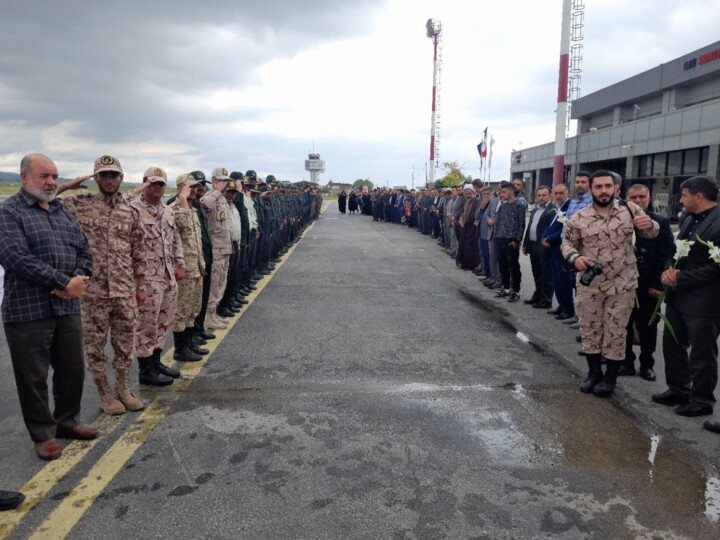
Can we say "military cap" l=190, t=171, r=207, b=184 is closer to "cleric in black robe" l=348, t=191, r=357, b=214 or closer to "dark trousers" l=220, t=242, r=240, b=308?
"dark trousers" l=220, t=242, r=240, b=308

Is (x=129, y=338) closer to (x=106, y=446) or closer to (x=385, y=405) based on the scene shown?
(x=106, y=446)

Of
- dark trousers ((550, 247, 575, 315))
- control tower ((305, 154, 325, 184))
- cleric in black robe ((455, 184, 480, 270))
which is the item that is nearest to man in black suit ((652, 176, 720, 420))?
dark trousers ((550, 247, 575, 315))

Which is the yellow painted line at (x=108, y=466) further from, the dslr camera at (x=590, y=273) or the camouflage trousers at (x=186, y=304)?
the dslr camera at (x=590, y=273)

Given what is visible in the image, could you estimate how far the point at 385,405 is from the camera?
4.09 metres

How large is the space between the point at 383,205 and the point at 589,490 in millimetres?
27155

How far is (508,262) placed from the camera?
336 inches

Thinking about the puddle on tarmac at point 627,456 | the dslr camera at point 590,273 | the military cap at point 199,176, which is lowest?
the puddle on tarmac at point 627,456

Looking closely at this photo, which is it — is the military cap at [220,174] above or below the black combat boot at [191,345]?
above

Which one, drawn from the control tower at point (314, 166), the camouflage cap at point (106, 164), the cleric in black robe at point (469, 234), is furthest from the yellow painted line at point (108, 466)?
the control tower at point (314, 166)

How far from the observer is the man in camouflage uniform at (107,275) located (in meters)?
3.80

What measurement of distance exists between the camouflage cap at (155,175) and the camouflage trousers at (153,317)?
0.82 meters

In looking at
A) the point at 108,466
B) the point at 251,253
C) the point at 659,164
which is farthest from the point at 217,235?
the point at 659,164

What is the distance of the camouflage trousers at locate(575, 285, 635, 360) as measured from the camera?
170 inches

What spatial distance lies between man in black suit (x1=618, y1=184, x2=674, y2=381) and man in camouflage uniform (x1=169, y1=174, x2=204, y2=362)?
4.02 meters
